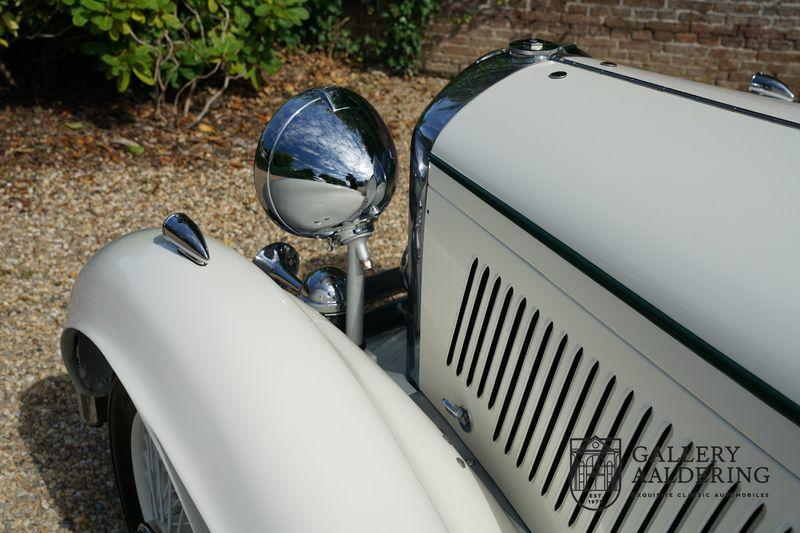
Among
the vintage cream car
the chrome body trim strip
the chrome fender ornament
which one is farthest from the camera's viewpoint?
the chrome fender ornament

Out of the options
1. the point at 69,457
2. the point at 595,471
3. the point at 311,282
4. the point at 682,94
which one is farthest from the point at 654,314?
the point at 69,457

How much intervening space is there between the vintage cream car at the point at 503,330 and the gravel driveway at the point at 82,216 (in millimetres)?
613

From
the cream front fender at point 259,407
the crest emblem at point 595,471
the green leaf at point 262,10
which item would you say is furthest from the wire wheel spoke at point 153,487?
the green leaf at point 262,10

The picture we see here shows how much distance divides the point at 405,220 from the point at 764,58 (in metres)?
3.44

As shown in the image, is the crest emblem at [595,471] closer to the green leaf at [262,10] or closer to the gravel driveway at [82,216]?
the gravel driveway at [82,216]

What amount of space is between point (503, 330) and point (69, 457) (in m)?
1.74

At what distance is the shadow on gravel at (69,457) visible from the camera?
2.33 meters

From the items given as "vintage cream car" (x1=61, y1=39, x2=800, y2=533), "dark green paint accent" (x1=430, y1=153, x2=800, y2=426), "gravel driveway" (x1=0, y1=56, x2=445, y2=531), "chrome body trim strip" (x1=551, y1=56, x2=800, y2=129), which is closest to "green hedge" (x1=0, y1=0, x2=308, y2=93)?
"gravel driveway" (x1=0, y1=56, x2=445, y2=531)

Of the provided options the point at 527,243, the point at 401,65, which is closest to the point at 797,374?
the point at 527,243

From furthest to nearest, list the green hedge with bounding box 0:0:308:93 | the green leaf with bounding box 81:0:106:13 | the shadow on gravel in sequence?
the green hedge with bounding box 0:0:308:93
the green leaf with bounding box 81:0:106:13
the shadow on gravel

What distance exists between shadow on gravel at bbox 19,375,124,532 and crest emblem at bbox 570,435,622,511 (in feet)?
5.17

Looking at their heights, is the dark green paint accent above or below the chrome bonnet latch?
below

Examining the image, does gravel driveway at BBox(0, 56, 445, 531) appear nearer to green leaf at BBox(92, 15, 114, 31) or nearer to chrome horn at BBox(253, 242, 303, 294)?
green leaf at BBox(92, 15, 114, 31)

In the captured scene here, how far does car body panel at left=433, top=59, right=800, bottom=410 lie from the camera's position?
1058 millimetres
